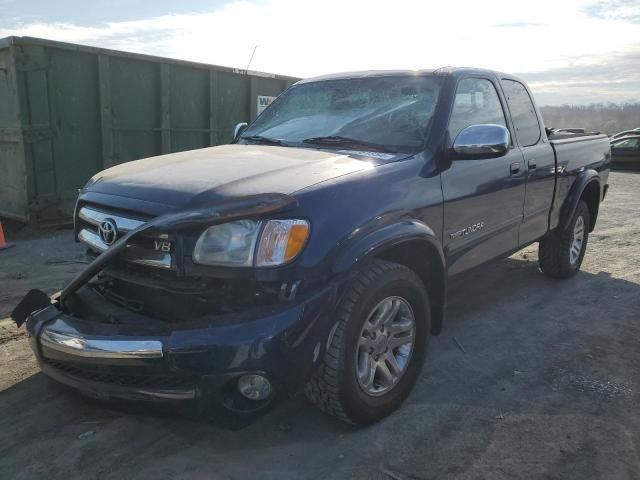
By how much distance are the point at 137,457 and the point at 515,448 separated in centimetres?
187

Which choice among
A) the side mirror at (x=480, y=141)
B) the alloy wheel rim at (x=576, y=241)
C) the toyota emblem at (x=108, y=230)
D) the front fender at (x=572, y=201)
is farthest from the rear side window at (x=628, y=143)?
the toyota emblem at (x=108, y=230)

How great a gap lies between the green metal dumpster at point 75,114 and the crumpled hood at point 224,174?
502cm

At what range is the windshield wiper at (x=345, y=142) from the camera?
3439 mm

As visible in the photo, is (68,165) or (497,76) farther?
(68,165)

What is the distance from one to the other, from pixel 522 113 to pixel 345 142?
2.06m

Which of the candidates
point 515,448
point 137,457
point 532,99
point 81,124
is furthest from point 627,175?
point 137,457

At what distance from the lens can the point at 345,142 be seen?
3.55 m

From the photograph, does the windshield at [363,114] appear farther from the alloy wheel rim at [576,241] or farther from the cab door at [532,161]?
the alloy wheel rim at [576,241]

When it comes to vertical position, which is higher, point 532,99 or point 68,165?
point 532,99

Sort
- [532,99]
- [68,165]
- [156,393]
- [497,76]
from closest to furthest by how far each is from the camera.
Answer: [156,393] → [497,76] → [532,99] → [68,165]

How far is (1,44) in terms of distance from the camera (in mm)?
7320

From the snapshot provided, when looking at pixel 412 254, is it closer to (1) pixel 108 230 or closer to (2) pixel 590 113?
(1) pixel 108 230

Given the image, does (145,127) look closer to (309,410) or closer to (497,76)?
(497,76)

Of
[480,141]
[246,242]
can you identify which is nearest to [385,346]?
[246,242]
